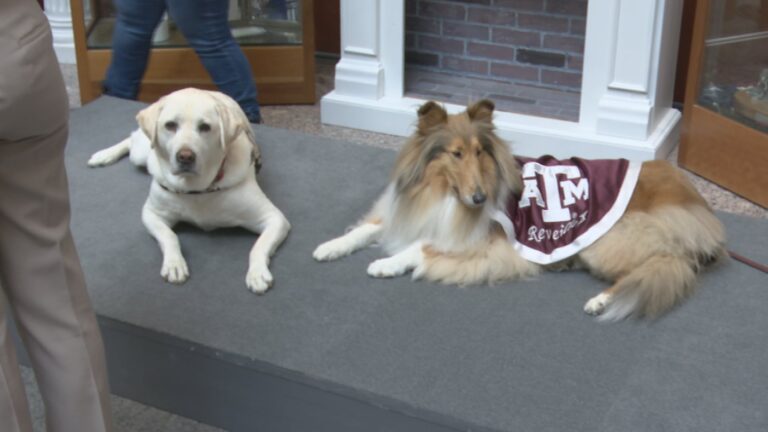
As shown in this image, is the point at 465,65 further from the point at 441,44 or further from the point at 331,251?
the point at 331,251

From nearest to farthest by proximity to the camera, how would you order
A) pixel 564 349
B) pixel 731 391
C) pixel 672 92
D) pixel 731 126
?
1. pixel 731 391
2. pixel 564 349
3. pixel 731 126
4. pixel 672 92

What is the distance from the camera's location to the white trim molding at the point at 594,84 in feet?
10.9

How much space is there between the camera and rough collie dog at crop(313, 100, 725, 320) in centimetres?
232

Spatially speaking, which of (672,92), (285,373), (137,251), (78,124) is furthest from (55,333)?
(672,92)

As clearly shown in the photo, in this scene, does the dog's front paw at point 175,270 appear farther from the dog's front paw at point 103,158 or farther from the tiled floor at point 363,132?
the dog's front paw at point 103,158

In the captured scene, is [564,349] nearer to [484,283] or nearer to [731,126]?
[484,283]

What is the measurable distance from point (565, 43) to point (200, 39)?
160 centimetres

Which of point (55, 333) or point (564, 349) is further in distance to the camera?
point (564, 349)

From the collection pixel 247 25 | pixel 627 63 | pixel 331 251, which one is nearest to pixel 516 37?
pixel 627 63

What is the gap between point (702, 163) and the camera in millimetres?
3395

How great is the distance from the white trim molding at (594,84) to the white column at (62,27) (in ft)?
4.91

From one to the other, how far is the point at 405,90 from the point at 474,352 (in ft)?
6.96

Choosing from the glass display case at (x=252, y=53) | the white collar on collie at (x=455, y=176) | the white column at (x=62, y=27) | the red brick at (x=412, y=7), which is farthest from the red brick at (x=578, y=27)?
the white column at (x=62, y=27)

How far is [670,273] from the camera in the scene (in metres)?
2.28
